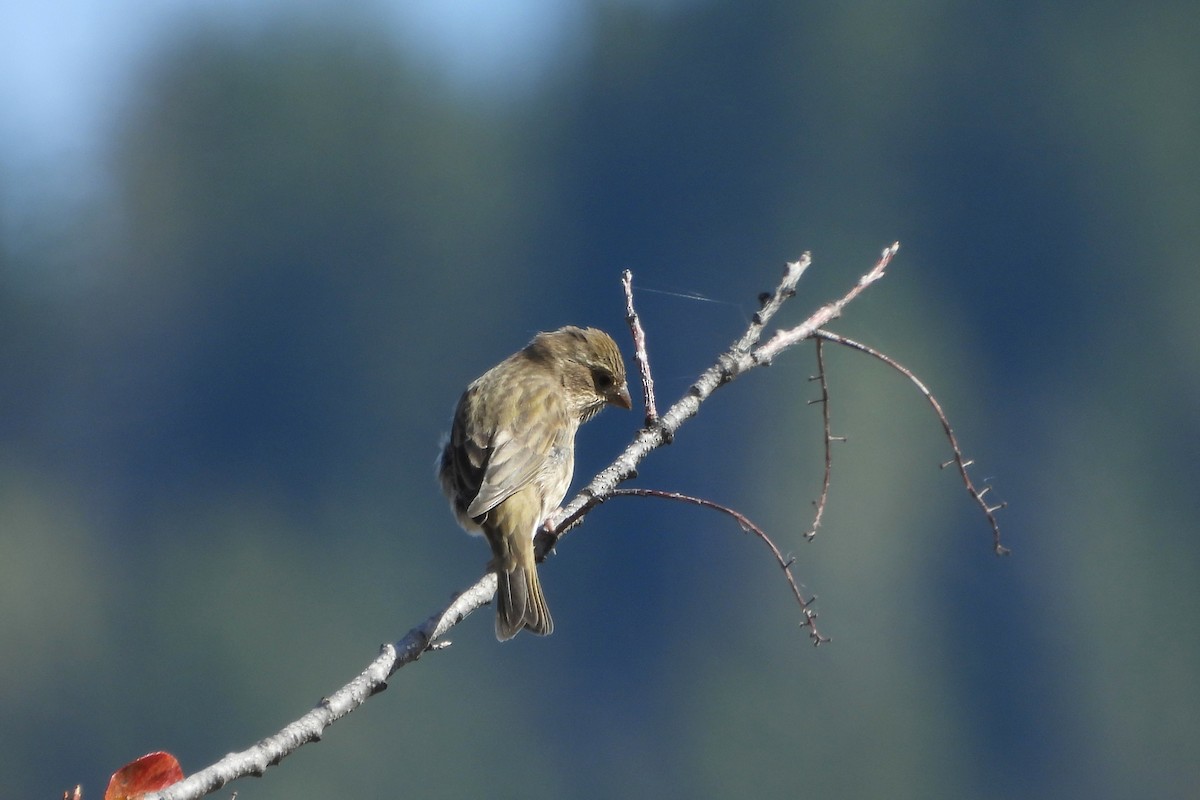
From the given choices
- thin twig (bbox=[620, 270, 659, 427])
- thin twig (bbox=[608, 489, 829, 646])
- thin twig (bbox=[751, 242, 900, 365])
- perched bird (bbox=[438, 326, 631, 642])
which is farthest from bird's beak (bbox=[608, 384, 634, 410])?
thin twig (bbox=[608, 489, 829, 646])

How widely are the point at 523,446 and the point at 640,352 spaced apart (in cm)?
156

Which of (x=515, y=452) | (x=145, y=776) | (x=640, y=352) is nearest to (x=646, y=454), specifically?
(x=640, y=352)

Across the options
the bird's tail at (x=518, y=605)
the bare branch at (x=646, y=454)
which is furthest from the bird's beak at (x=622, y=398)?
the bare branch at (x=646, y=454)

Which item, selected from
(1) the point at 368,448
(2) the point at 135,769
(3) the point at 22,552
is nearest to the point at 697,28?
(1) the point at 368,448

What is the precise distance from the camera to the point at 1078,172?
87.6 m

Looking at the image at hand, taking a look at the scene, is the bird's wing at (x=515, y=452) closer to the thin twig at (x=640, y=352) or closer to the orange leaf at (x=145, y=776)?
the thin twig at (x=640, y=352)

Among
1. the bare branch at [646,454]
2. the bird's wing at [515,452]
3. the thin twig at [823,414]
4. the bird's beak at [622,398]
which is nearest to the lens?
the bare branch at [646,454]

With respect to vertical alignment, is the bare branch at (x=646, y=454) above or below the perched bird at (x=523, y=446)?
below

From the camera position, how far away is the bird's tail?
4.97 metres

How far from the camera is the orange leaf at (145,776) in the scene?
2.83m

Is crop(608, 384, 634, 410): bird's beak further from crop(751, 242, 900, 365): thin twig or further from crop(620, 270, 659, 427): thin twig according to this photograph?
crop(751, 242, 900, 365): thin twig

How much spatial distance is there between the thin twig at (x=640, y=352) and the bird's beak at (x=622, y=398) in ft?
6.14

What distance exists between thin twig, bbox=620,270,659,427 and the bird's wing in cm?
109

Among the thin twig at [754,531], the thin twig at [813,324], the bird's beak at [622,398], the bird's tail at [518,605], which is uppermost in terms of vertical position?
the bird's beak at [622,398]
